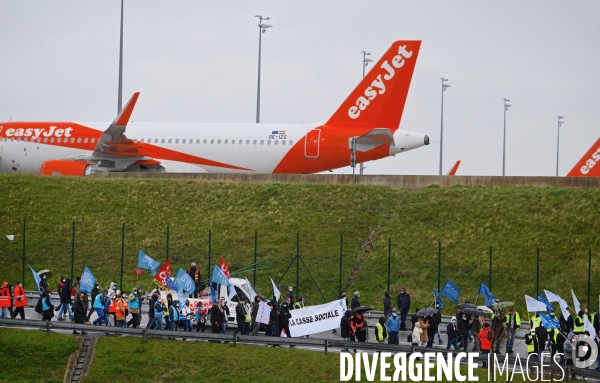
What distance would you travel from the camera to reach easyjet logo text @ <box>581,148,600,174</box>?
211ft

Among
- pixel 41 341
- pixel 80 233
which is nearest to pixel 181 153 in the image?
pixel 80 233

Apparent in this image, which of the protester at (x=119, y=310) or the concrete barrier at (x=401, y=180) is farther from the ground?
the concrete barrier at (x=401, y=180)

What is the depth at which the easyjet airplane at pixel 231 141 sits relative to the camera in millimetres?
48625

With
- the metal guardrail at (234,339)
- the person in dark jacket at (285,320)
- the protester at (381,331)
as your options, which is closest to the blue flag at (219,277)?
the person in dark jacket at (285,320)

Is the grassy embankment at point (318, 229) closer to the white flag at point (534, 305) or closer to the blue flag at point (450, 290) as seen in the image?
the blue flag at point (450, 290)

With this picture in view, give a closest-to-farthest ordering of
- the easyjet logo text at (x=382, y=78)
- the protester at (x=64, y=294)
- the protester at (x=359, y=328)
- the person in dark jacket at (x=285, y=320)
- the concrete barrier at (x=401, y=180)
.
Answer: the protester at (x=359, y=328) < the person in dark jacket at (x=285, y=320) < the protester at (x=64, y=294) < the concrete barrier at (x=401, y=180) < the easyjet logo text at (x=382, y=78)

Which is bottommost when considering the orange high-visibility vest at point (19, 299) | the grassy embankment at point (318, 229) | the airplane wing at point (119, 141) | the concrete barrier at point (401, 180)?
the orange high-visibility vest at point (19, 299)

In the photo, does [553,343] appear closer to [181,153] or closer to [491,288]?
[491,288]

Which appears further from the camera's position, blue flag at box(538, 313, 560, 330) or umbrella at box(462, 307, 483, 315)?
umbrella at box(462, 307, 483, 315)

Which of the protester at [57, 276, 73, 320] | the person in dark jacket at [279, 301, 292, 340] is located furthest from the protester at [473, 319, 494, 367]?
the protester at [57, 276, 73, 320]

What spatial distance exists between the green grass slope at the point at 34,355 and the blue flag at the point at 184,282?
4.06 meters

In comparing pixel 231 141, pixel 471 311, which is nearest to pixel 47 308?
pixel 471 311

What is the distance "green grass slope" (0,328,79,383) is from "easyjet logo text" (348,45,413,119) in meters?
24.3

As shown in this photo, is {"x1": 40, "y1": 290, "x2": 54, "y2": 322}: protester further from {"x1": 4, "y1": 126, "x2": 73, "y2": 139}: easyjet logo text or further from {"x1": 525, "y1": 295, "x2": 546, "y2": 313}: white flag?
{"x1": 4, "y1": 126, "x2": 73, "y2": 139}: easyjet logo text
